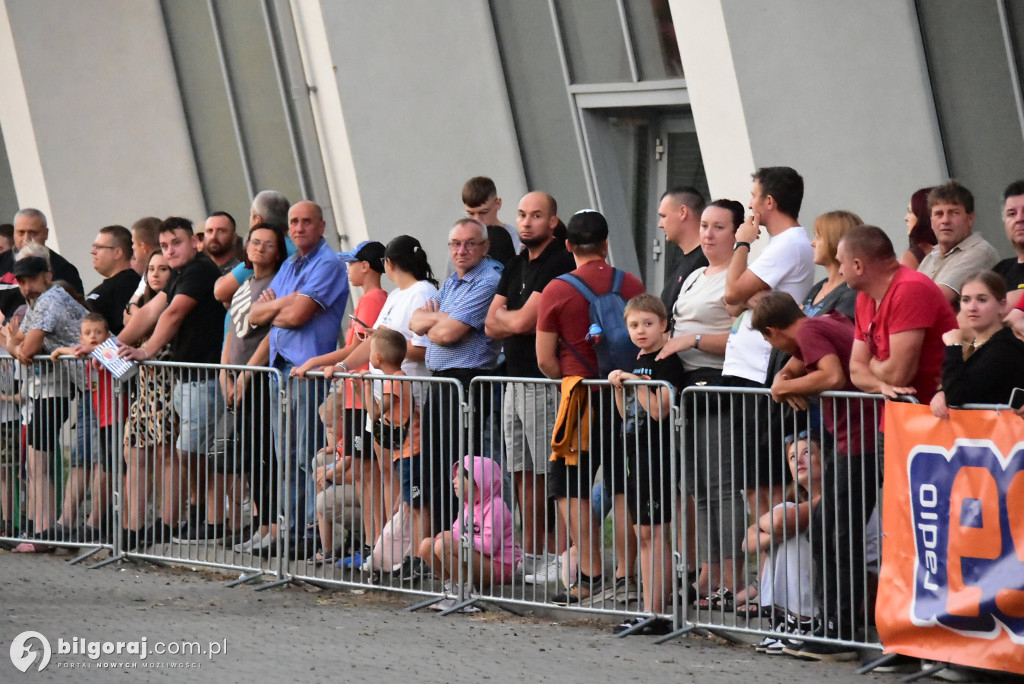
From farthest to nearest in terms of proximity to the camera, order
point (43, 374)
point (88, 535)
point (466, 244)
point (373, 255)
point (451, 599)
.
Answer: point (43, 374) < point (88, 535) < point (373, 255) < point (466, 244) < point (451, 599)

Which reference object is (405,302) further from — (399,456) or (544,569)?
(544,569)

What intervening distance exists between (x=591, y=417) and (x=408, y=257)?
7.36 feet

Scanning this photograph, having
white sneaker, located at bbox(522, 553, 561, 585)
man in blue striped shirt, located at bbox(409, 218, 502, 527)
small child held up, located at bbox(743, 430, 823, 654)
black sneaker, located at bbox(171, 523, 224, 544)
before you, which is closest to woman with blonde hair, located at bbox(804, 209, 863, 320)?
small child held up, located at bbox(743, 430, 823, 654)

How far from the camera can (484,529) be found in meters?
8.55

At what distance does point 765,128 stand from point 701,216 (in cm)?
280

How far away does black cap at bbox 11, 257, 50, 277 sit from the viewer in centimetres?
1112

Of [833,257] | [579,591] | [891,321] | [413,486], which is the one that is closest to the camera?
[891,321]

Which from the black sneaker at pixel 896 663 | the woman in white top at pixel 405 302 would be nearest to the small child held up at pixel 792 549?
the black sneaker at pixel 896 663

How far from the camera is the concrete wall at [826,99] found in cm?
1107

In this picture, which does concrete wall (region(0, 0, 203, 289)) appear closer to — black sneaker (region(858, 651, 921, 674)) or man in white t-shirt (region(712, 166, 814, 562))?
man in white t-shirt (region(712, 166, 814, 562))

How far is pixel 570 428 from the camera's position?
8.08m

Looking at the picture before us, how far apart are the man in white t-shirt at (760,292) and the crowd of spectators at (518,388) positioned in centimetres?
2

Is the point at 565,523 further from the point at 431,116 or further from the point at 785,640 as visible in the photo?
the point at 431,116

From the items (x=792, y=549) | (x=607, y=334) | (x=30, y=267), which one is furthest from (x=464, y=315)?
(x=30, y=267)
